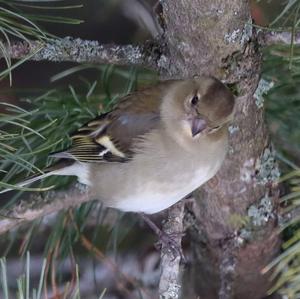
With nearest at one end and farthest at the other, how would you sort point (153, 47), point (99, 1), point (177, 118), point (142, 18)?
point (153, 47) < point (177, 118) < point (142, 18) < point (99, 1)

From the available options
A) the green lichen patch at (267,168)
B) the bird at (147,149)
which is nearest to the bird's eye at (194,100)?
the bird at (147,149)

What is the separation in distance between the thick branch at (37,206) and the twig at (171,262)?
0.12 meters

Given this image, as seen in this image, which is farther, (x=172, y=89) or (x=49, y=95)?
(x=49, y=95)

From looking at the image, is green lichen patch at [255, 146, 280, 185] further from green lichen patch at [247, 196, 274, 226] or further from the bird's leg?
the bird's leg

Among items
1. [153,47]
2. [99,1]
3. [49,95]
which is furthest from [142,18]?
[153,47]

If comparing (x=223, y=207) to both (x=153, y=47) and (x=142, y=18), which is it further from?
(x=142, y=18)

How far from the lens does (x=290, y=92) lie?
1.11 meters

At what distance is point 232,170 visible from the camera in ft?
3.22

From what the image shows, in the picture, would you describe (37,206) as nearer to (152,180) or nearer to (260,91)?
(152,180)

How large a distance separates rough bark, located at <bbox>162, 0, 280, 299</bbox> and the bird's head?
0.02m

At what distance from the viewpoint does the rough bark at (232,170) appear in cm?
86

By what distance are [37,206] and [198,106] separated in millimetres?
258

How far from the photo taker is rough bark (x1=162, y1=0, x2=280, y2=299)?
2.83 feet

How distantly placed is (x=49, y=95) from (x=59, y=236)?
214mm
